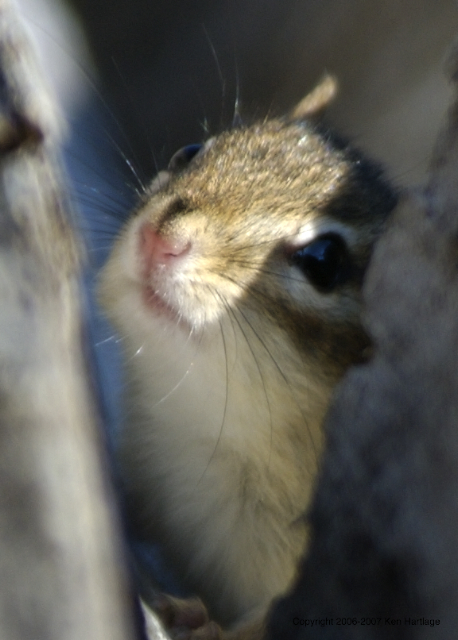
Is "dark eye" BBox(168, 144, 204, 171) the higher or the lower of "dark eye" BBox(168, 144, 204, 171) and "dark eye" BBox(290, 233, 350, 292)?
the higher

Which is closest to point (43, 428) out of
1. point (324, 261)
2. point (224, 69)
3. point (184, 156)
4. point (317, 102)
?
point (324, 261)

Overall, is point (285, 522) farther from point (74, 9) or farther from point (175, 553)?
point (74, 9)

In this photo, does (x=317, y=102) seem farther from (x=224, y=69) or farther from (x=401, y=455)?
(x=401, y=455)

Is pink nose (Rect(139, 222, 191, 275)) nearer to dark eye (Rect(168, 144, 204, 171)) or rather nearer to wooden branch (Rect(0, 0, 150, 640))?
wooden branch (Rect(0, 0, 150, 640))

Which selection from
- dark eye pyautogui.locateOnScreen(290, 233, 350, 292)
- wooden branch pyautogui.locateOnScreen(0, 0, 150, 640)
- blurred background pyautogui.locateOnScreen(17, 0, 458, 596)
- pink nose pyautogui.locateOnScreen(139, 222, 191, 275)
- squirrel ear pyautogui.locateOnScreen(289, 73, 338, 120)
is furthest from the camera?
blurred background pyautogui.locateOnScreen(17, 0, 458, 596)

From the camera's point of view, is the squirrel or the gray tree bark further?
the squirrel

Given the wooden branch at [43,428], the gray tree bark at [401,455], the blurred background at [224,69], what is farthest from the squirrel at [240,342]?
the blurred background at [224,69]

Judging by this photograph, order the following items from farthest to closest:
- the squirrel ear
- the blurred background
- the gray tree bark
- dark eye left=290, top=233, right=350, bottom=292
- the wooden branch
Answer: the blurred background < the squirrel ear < dark eye left=290, top=233, right=350, bottom=292 < the gray tree bark < the wooden branch

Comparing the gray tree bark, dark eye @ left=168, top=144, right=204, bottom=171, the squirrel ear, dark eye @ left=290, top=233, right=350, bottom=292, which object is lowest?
the gray tree bark

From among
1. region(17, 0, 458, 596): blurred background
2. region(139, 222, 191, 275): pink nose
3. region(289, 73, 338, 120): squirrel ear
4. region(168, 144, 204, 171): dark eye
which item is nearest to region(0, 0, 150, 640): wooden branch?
region(139, 222, 191, 275): pink nose
